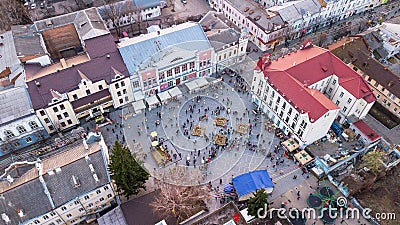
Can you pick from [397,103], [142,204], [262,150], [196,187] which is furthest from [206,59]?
[397,103]

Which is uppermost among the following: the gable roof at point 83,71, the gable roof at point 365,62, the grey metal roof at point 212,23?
the grey metal roof at point 212,23

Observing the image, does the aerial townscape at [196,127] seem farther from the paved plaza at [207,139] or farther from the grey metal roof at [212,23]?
the grey metal roof at [212,23]

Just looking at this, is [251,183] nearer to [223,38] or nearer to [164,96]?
[164,96]

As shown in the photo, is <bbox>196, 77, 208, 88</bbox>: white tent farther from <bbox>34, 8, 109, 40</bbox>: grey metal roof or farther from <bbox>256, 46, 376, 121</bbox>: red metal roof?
<bbox>34, 8, 109, 40</bbox>: grey metal roof

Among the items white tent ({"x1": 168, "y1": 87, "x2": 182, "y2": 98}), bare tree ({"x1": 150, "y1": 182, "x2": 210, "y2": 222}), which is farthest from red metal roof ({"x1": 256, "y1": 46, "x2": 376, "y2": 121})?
bare tree ({"x1": 150, "y1": 182, "x2": 210, "y2": 222})

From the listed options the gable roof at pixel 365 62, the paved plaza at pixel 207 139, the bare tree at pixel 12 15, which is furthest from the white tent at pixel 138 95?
the gable roof at pixel 365 62

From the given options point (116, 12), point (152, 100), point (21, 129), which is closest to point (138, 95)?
point (152, 100)
